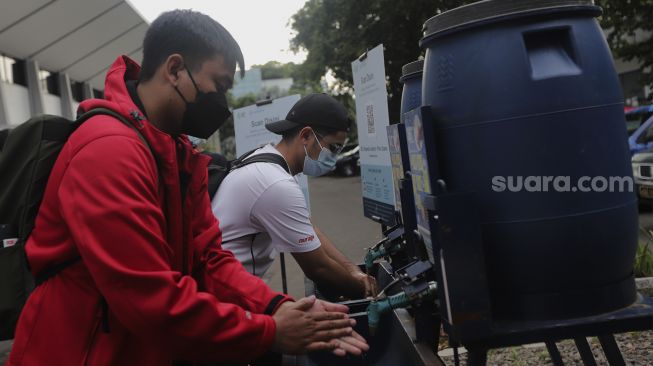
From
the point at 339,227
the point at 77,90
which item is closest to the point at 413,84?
the point at 339,227

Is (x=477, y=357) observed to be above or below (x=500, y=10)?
below

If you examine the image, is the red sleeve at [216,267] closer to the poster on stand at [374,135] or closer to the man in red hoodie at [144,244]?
the man in red hoodie at [144,244]

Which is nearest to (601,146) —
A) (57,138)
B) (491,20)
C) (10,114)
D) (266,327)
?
(491,20)

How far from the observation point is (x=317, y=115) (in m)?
3.32

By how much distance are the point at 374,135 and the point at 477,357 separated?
2.69 metres

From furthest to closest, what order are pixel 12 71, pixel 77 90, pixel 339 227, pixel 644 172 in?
pixel 77 90, pixel 12 71, pixel 339 227, pixel 644 172

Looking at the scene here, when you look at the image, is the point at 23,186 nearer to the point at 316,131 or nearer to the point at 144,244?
the point at 144,244

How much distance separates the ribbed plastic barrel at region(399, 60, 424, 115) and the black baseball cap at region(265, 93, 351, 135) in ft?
1.92

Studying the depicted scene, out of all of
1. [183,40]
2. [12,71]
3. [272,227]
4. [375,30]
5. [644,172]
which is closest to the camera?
[183,40]

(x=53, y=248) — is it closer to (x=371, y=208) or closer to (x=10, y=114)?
(x=371, y=208)

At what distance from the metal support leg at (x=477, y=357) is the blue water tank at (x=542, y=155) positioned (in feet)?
0.37

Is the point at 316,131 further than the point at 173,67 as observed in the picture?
Yes

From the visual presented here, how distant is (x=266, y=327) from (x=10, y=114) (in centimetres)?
1774

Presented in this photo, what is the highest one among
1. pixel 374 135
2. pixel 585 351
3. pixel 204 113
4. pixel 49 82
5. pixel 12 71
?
pixel 49 82
